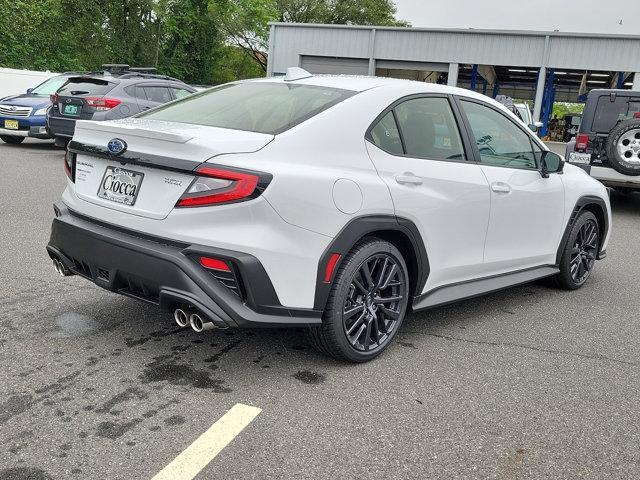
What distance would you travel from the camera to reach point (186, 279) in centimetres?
305

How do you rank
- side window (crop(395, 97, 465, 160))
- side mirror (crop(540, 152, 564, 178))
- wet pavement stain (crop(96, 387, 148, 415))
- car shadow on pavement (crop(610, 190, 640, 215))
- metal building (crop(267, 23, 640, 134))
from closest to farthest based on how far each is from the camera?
wet pavement stain (crop(96, 387, 148, 415))
side window (crop(395, 97, 465, 160))
side mirror (crop(540, 152, 564, 178))
car shadow on pavement (crop(610, 190, 640, 215))
metal building (crop(267, 23, 640, 134))

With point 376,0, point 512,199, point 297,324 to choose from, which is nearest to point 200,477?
point 297,324

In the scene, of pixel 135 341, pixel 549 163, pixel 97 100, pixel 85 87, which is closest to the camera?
pixel 135 341

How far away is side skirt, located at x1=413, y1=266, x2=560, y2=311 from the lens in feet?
13.0

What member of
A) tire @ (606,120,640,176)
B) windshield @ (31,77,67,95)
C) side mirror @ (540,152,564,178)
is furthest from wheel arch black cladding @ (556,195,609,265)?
windshield @ (31,77,67,95)

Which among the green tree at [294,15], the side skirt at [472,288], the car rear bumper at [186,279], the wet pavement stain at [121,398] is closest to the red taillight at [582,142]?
the side skirt at [472,288]

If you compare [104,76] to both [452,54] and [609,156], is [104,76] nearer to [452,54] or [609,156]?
[609,156]

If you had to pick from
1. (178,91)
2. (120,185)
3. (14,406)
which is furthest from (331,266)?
(178,91)

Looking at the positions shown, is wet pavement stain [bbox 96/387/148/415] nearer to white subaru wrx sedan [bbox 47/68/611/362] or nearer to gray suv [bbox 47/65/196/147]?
white subaru wrx sedan [bbox 47/68/611/362]

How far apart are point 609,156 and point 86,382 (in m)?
7.99

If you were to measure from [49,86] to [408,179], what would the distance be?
45.5 ft

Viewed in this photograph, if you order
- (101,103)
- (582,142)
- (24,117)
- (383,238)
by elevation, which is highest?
(582,142)

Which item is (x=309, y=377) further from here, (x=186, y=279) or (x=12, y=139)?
(x=12, y=139)

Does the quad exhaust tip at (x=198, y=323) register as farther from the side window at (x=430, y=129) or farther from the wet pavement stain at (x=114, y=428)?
the side window at (x=430, y=129)
